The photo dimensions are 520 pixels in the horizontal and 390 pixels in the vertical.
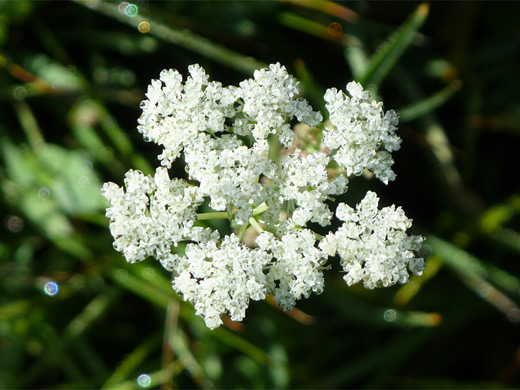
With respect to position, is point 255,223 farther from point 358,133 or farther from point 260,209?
point 358,133

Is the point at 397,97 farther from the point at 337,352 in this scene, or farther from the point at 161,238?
the point at 161,238

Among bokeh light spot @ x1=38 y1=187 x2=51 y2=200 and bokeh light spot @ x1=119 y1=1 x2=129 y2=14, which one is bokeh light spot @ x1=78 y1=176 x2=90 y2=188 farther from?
bokeh light spot @ x1=119 y1=1 x2=129 y2=14

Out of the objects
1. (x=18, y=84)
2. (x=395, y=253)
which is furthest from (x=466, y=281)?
(x=18, y=84)

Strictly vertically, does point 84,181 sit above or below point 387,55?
below

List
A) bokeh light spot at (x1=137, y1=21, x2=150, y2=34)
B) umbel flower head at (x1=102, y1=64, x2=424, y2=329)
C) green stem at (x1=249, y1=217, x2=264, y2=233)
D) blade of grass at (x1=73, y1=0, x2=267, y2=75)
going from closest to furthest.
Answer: umbel flower head at (x1=102, y1=64, x2=424, y2=329) < green stem at (x1=249, y1=217, x2=264, y2=233) < blade of grass at (x1=73, y1=0, x2=267, y2=75) < bokeh light spot at (x1=137, y1=21, x2=150, y2=34)

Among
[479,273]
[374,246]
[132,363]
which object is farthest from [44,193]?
[479,273]

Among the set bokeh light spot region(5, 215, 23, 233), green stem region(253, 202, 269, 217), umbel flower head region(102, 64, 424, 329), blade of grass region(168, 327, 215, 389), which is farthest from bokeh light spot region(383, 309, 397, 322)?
bokeh light spot region(5, 215, 23, 233)

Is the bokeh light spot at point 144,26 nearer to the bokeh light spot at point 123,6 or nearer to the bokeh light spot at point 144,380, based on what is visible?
the bokeh light spot at point 123,6

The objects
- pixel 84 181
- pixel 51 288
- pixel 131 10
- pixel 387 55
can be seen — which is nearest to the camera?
pixel 387 55
